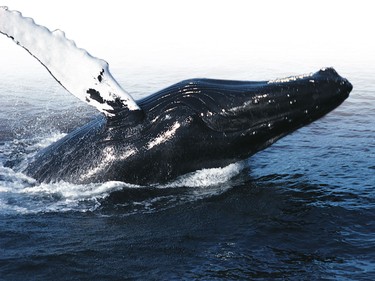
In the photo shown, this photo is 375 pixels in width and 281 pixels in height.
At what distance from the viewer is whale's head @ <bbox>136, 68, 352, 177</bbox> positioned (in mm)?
10016

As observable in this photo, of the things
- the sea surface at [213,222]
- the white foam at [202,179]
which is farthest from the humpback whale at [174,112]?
the sea surface at [213,222]

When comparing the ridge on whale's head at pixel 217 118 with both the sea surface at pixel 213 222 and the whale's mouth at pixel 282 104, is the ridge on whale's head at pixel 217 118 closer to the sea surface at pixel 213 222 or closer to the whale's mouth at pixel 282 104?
the whale's mouth at pixel 282 104

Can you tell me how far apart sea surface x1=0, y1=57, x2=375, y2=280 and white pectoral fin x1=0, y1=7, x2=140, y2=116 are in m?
1.94

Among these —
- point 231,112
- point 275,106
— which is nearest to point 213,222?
point 231,112

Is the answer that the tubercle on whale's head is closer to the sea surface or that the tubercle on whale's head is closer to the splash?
the splash

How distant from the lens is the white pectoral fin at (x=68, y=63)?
32.0 feet

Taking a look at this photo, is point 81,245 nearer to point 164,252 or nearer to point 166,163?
point 164,252

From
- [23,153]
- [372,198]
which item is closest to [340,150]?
[372,198]

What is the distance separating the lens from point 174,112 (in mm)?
10227

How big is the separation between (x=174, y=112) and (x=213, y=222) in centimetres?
261

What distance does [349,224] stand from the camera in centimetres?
859

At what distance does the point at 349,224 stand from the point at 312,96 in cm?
277

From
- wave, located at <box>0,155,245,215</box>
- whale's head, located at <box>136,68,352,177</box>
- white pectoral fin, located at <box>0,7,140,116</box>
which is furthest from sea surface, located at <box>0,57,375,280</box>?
white pectoral fin, located at <box>0,7,140,116</box>

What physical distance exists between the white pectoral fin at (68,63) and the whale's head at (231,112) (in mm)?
902
